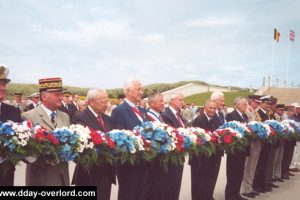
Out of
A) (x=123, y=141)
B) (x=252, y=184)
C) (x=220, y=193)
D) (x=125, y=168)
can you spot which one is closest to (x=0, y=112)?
(x=123, y=141)

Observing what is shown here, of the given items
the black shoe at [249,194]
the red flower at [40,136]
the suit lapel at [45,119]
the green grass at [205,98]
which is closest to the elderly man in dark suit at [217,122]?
the black shoe at [249,194]

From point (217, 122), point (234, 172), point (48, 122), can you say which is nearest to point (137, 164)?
point (48, 122)

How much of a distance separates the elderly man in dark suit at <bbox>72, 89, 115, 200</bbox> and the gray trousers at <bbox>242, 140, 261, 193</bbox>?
4025 mm

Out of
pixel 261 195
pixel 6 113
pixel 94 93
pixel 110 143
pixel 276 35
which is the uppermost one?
pixel 276 35

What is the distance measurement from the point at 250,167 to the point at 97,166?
15.0 ft

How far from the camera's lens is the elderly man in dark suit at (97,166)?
493 cm

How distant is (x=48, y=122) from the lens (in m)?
4.63

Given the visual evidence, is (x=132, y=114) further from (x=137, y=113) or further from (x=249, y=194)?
(x=249, y=194)

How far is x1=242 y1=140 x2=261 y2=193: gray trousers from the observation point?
26.9ft

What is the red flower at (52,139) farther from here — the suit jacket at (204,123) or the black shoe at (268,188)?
the black shoe at (268,188)

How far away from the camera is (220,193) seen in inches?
326

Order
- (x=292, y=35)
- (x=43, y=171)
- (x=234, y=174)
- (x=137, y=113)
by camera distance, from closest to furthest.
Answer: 1. (x=43, y=171)
2. (x=137, y=113)
3. (x=234, y=174)
4. (x=292, y=35)

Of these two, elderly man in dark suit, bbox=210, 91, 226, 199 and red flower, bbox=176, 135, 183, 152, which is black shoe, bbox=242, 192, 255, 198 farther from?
red flower, bbox=176, 135, 183, 152

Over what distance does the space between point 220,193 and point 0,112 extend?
552cm
